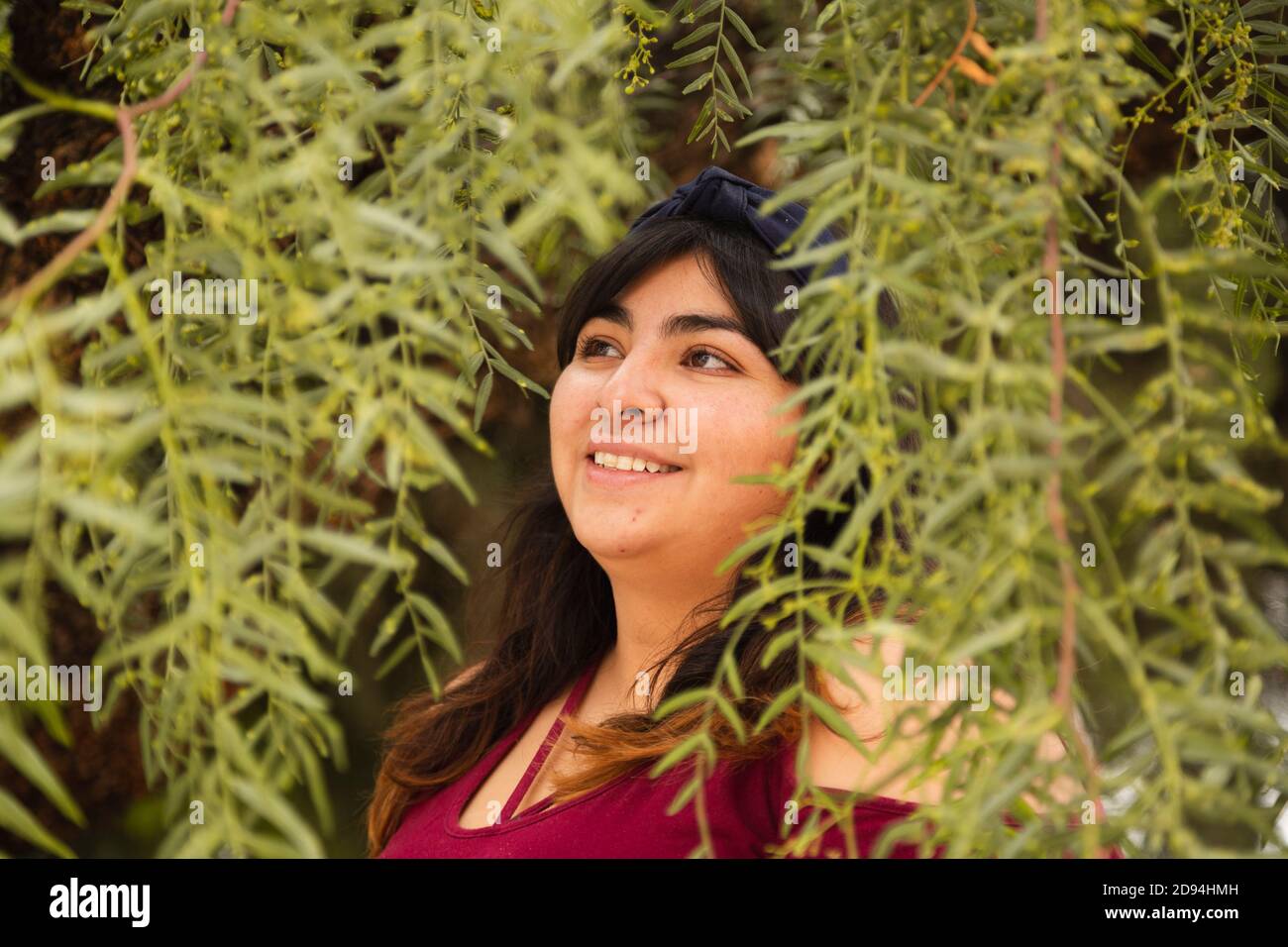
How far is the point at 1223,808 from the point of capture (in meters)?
Result: 0.49

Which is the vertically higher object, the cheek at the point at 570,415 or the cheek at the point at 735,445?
the cheek at the point at 570,415

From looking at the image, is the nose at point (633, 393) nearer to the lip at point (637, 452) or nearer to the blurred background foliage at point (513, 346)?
the lip at point (637, 452)

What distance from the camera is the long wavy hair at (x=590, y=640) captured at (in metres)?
1.13

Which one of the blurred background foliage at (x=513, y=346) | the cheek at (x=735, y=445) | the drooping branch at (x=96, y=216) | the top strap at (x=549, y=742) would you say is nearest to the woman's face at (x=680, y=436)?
the cheek at (x=735, y=445)

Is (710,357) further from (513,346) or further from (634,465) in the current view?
(513,346)

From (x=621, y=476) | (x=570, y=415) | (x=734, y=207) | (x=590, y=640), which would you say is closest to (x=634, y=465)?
(x=621, y=476)

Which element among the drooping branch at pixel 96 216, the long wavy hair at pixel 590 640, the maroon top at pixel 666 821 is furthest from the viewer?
the long wavy hair at pixel 590 640

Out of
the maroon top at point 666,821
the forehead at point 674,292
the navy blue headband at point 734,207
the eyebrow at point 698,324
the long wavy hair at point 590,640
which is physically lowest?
the maroon top at point 666,821

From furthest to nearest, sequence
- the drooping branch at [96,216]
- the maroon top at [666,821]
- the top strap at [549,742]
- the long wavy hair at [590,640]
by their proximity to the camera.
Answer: the top strap at [549,742] < the long wavy hair at [590,640] < the maroon top at [666,821] < the drooping branch at [96,216]

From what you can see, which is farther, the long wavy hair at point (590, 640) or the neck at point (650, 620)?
the neck at point (650, 620)

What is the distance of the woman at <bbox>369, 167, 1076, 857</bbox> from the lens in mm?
1049

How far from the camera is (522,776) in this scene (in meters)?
1.31

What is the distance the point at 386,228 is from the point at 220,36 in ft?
0.47
